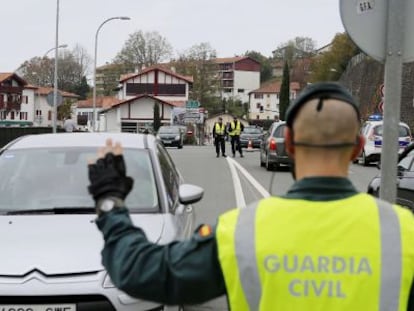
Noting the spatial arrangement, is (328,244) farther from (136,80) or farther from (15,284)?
(136,80)

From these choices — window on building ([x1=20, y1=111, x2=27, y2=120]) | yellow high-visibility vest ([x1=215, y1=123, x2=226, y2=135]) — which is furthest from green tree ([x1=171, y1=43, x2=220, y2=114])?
yellow high-visibility vest ([x1=215, y1=123, x2=226, y2=135])

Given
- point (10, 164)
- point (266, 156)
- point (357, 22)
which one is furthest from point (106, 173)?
point (266, 156)

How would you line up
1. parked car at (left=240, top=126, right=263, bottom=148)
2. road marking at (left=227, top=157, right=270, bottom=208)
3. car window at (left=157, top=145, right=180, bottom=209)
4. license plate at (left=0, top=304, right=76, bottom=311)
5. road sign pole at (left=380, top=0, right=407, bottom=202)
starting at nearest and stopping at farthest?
1. license plate at (left=0, top=304, right=76, bottom=311)
2. road sign pole at (left=380, top=0, right=407, bottom=202)
3. car window at (left=157, top=145, right=180, bottom=209)
4. road marking at (left=227, top=157, right=270, bottom=208)
5. parked car at (left=240, top=126, right=263, bottom=148)

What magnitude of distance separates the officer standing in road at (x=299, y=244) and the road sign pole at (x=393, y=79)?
2866 millimetres

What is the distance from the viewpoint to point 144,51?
11188 cm

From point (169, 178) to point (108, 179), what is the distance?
436 cm

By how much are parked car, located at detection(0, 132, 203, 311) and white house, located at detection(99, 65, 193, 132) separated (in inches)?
3394

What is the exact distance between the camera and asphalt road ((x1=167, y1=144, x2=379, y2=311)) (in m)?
13.0

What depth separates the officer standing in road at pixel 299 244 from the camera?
1819 mm

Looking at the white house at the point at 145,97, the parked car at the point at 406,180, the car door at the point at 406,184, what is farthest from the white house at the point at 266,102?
the car door at the point at 406,184

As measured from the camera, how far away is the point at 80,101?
126625 mm

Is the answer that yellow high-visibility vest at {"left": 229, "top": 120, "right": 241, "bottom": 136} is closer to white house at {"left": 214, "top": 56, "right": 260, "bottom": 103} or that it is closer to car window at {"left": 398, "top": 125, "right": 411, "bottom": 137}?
car window at {"left": 398, "top": 125, "right": 411, "bottom": 137}

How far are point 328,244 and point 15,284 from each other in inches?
107

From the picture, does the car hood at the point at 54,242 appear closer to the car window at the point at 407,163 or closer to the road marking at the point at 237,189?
the car window at the point at 407,163
